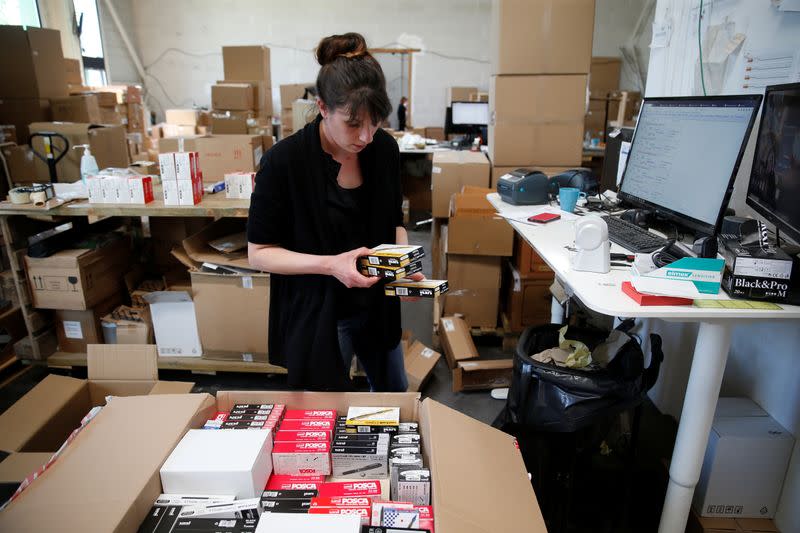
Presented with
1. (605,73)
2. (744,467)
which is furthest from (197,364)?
(605,73)

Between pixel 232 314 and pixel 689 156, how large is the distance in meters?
1.97

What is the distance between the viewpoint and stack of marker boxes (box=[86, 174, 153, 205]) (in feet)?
7.68

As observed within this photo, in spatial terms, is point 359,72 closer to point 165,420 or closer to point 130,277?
point 165,420

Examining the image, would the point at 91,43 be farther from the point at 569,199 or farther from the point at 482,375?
the point at 569,199

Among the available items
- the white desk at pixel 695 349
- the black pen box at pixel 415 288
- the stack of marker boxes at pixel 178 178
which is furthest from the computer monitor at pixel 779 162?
the stack of marker boxes at pixel 178 178

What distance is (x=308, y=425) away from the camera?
1293mm

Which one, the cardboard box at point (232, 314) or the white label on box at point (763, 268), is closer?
the white label on box at point (763, 268)

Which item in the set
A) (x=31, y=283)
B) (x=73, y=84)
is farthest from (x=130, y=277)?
(x=73, y=84)

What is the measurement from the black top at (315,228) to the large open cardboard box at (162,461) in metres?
0.13

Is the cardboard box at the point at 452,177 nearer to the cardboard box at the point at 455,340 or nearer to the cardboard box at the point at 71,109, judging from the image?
the cardboard box at the point at 455,340

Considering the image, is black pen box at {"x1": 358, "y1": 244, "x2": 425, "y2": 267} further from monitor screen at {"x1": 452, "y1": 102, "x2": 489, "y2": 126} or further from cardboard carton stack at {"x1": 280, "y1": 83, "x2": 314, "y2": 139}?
cardboard carton stack at {"x1": 280, "y1": 83, "x2": 314, "y2": 139}

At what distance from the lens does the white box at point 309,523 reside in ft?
3.17

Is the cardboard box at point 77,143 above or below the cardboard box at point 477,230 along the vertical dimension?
above

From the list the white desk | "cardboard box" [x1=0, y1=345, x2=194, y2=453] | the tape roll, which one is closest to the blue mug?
the white desk
